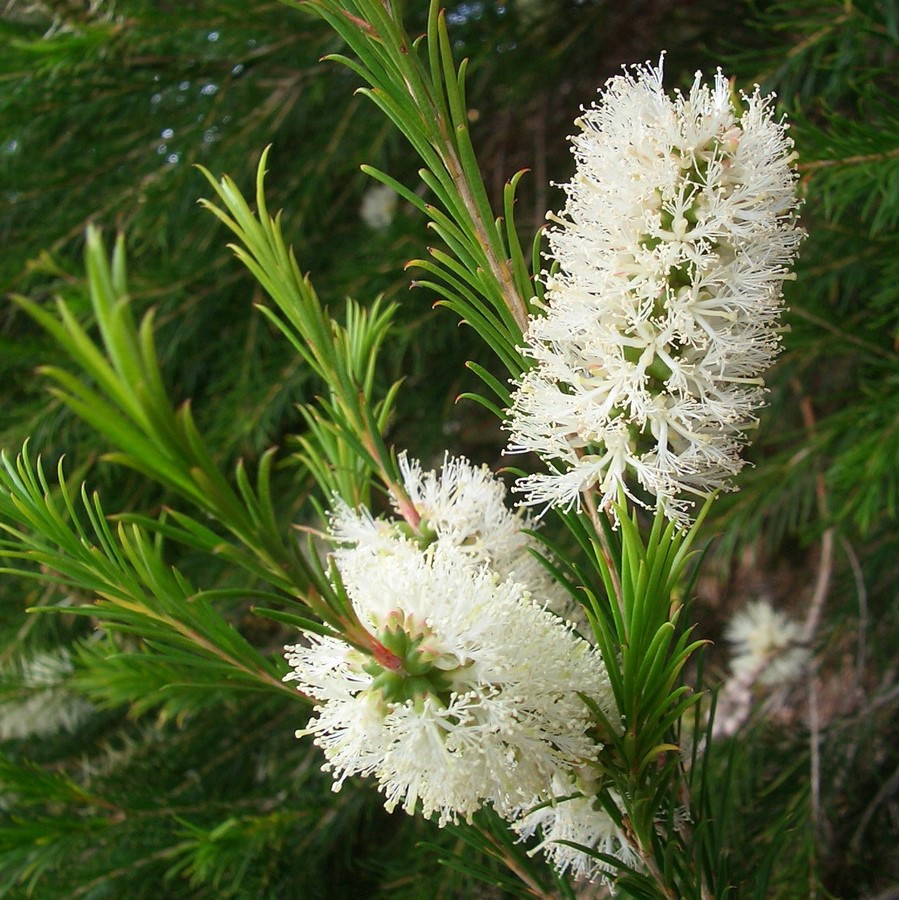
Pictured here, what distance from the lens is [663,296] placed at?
0.46 metres

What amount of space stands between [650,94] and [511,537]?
0.91 ft

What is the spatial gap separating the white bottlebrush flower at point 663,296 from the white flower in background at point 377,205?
1.11 m

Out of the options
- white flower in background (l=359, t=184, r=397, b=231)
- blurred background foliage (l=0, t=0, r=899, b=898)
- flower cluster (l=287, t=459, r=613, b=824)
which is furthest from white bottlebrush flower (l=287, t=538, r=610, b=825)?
white flower in background (l=359, t=184, r=397, b=231)

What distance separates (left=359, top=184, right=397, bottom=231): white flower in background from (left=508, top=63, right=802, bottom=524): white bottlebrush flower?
1.11 meters

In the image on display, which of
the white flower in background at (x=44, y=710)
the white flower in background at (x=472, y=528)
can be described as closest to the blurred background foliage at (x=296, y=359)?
the white flower in background at (x=44, y=710)

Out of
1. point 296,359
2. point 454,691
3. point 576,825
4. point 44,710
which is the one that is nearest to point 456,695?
point 454,691

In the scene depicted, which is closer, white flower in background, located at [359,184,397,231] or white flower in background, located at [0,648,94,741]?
white flower in background, located at [0,648,94,741]

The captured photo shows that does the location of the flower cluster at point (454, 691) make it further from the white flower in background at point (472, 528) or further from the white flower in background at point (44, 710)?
the white flower in background at point (44, 710)

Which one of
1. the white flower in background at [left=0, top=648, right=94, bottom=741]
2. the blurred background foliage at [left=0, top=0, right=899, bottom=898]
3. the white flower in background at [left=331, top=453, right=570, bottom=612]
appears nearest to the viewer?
the white flower in background at [left=331, top=453, right=570, bottom=612]

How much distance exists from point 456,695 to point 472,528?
172 millimetres

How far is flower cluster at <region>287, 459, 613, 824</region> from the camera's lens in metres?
0.41

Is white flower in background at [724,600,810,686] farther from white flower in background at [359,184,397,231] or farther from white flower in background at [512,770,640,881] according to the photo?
white flower in background at [512,770,640,881]

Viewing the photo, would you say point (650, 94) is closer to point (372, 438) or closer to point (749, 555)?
point (372, 438)

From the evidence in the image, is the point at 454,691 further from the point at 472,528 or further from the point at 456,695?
the point at 472,528
